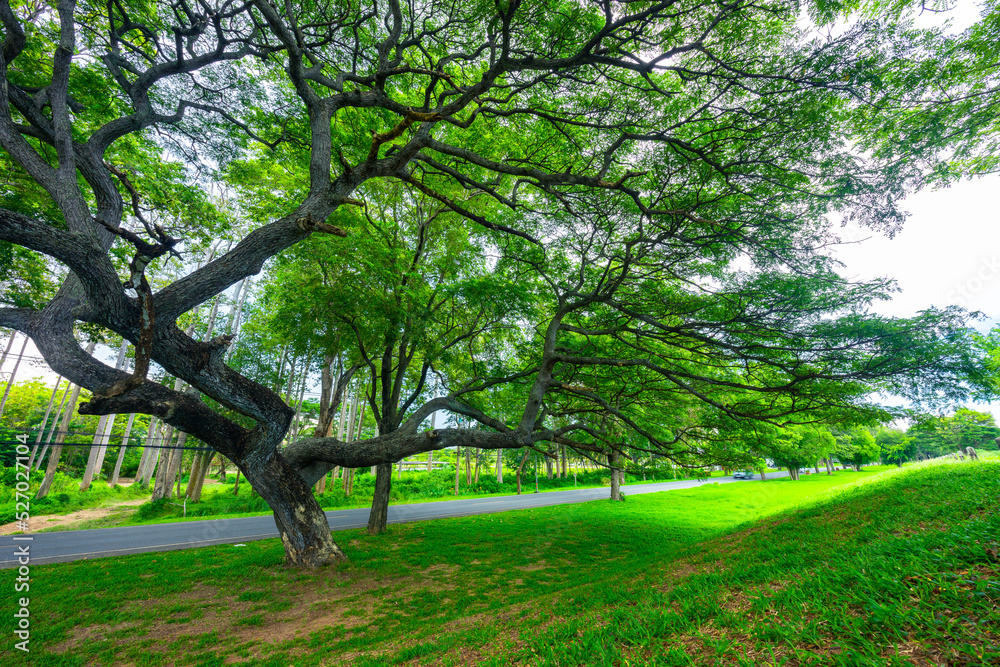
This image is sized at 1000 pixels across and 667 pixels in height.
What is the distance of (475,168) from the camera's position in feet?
28.3

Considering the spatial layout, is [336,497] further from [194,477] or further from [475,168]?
[475,168]

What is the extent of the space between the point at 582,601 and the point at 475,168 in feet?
27.4

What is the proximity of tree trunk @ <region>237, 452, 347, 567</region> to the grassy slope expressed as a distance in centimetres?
44

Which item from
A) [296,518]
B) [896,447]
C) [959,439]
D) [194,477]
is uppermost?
[959,439]

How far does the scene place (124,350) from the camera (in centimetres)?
1983

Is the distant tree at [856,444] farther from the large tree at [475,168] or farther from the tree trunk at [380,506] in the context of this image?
the tree trunk at [380,506]

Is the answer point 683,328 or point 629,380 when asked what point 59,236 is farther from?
point 629,380

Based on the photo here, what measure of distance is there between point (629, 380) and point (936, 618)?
6.94 m

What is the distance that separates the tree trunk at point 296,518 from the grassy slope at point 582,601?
438 mm

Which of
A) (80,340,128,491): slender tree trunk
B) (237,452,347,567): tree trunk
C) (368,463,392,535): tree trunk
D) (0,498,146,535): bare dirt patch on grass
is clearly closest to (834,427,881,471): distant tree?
(368,463,392,535): tree trunk

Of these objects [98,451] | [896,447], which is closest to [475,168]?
[98,451]

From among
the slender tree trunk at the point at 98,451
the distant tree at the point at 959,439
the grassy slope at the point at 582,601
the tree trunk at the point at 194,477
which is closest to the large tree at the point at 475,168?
the grassy slope at the point at 582,601

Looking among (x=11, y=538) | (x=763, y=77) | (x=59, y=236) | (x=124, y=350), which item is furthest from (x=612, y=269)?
(x=124, y=350)

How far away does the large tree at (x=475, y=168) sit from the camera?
15.5 feet
